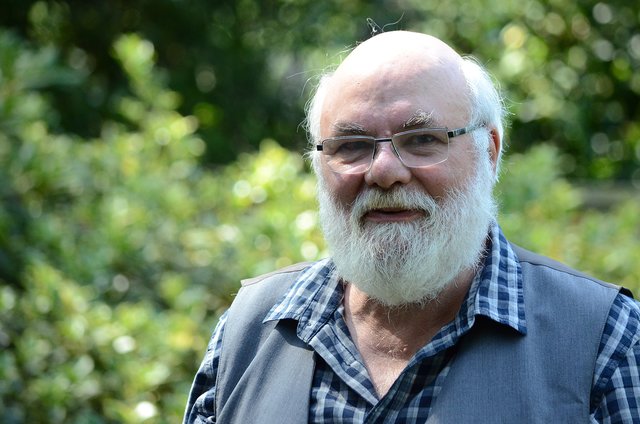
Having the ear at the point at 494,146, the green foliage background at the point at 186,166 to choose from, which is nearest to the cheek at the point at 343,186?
the ear at the point at 494,146

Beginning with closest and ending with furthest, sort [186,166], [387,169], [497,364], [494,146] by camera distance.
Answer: [497,364], [387,169], [494,146], [186,166]

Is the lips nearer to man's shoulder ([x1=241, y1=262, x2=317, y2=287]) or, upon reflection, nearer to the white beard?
the white beard

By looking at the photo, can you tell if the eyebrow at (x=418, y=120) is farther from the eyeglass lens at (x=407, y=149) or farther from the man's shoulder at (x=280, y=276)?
the man's shoulder at (x=280, y=276)

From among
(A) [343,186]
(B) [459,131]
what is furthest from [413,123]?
(A) [343,186]

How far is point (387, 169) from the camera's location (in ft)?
7.66

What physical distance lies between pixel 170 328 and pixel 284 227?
0.62 metres

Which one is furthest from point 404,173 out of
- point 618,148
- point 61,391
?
point 618,148

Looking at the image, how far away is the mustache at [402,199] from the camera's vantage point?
2359 millimetres

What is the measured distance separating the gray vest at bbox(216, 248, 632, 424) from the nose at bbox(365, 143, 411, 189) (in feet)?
1.20

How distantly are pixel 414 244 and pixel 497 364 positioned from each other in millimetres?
358

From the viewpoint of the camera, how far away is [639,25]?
6664 millimetres

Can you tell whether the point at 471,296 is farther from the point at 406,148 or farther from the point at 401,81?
the point at 401,81

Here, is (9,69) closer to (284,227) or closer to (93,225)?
(93,225)

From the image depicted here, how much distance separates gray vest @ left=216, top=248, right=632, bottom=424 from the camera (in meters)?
2.13
